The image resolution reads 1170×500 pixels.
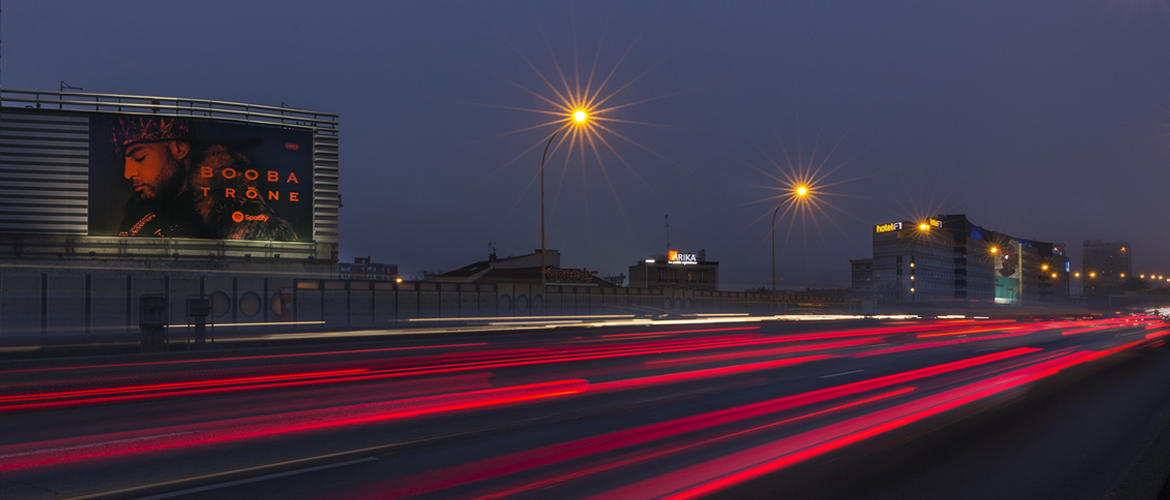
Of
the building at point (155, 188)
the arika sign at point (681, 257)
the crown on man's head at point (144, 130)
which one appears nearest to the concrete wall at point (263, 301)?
the building at point (155, 188)

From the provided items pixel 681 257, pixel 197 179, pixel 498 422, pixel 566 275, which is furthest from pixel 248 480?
pixel 681 257

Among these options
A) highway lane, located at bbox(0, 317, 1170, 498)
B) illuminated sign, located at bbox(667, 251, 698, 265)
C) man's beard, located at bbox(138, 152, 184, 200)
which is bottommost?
highway lane, located at bbox(0, 317, 1170, 498)

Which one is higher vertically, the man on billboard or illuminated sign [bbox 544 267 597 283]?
the man on billboard

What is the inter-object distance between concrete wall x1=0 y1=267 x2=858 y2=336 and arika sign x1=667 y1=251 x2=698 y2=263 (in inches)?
2563

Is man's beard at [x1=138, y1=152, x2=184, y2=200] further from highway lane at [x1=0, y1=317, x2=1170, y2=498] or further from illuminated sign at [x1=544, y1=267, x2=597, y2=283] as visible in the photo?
illuminated sign at [x1=544, y1=267, x2=597, y2=283]

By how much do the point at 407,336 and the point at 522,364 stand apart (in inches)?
379

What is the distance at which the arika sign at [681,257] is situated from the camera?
386 ft

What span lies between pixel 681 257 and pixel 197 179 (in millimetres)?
88374

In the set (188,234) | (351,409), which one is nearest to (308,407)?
(351,409)

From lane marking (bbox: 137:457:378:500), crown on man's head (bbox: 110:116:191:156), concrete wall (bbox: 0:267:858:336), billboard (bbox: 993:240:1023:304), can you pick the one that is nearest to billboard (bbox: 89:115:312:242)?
crown on man's head (bbox: 110:116:191:156)

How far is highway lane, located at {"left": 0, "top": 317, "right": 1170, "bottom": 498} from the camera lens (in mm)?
6070

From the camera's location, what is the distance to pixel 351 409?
9391 millimetres

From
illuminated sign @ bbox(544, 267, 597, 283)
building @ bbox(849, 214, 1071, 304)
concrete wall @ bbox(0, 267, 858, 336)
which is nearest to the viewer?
concrete wall @ bbox(0, 267, 858, 336)

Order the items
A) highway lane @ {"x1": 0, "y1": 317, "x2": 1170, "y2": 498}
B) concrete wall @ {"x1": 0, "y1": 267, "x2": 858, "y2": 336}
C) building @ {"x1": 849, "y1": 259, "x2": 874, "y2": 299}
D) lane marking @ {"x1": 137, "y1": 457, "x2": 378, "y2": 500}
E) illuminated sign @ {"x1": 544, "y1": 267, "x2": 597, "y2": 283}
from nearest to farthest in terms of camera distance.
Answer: lane marking @ {"x1": 137, "y1": 457, "x2": 378, "y2": 500}
highway lane @ {"x1": 0, "y1": 317, "x2": 1170, "y2": 498}
concrete wall @ {"x1": 0, "y1": 267, "x2": 858, "y2": 336}
illuminated sign @ {"x1": 544, "y1": 267, "x2": 597, "y2": 283}
building @ {"x1": 849, "y1": 259, "x2": 874, "y2": 299}
